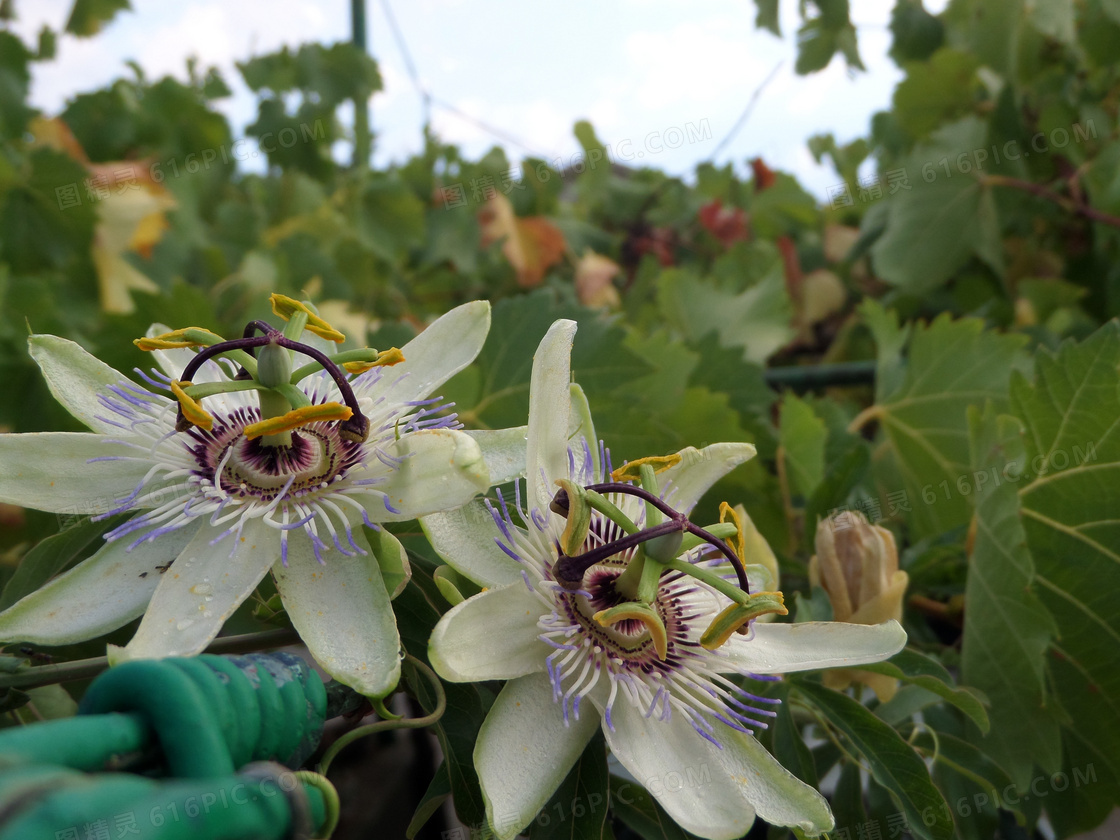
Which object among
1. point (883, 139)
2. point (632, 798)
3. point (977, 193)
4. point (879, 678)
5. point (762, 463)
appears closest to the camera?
point (632, 798)

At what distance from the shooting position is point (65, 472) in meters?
0.57

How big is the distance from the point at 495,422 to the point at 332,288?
1.05 metres

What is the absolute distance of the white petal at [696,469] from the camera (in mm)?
644

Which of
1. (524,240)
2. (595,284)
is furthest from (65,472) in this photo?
(524,240)

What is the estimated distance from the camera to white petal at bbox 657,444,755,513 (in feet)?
2.11

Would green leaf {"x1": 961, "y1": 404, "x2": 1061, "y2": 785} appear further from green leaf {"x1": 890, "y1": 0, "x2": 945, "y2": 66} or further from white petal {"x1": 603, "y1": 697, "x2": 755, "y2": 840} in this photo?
green leaf {"x1": 890, "y1": 0, "x2": 945, "y2": 66}

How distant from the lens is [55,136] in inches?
73.1

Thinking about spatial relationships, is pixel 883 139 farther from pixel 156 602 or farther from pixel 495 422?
pixel 156 602

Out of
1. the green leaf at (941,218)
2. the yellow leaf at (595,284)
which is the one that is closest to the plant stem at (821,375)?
the green leaf at (941,218)

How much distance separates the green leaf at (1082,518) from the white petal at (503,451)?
25.1 inches

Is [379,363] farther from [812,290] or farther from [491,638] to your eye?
[812,290]

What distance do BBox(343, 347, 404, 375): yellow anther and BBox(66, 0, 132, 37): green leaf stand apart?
2.10m

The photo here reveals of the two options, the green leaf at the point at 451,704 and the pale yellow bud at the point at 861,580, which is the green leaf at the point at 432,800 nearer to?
the green leaf at the point at 451,704

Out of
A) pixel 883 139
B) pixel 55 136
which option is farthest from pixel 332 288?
pixel 883 139
